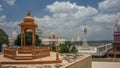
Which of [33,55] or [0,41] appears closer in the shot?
[33,55]

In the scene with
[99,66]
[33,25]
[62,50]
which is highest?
[33,25]

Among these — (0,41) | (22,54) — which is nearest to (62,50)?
(22,54)

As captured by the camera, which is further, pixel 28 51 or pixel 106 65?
pixel 106 65

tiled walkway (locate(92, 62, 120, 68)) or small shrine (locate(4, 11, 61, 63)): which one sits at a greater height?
small shrine (locate(4, 11, 61, 63))

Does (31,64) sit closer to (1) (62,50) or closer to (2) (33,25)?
(2) (33,25)

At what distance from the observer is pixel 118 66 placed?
1916 centimetres

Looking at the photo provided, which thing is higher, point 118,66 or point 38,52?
point 38,52

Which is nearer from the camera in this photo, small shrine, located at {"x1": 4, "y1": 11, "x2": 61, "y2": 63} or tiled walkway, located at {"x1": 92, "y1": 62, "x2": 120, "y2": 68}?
small shrine, located at {"x1": 4, "y1": 11, "x2": 61, "y2": 63}

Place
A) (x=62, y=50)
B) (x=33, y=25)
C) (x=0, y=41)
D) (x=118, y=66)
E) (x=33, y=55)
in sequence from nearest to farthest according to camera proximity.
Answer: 1. (x=33, y=55)
2. (x=33, y=25)
3. (x=118, y=66)
4. (x=62, y=50)
5. (x=0, y=41)

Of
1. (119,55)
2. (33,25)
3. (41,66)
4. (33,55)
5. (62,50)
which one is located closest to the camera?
(41,66)

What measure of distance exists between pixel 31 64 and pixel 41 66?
0.54 m

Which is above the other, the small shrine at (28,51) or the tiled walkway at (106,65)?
the small shrine at (28,51)

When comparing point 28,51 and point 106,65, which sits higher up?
point 28,51

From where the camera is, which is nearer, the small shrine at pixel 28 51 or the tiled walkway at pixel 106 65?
the small shrine at pixel 28 51
